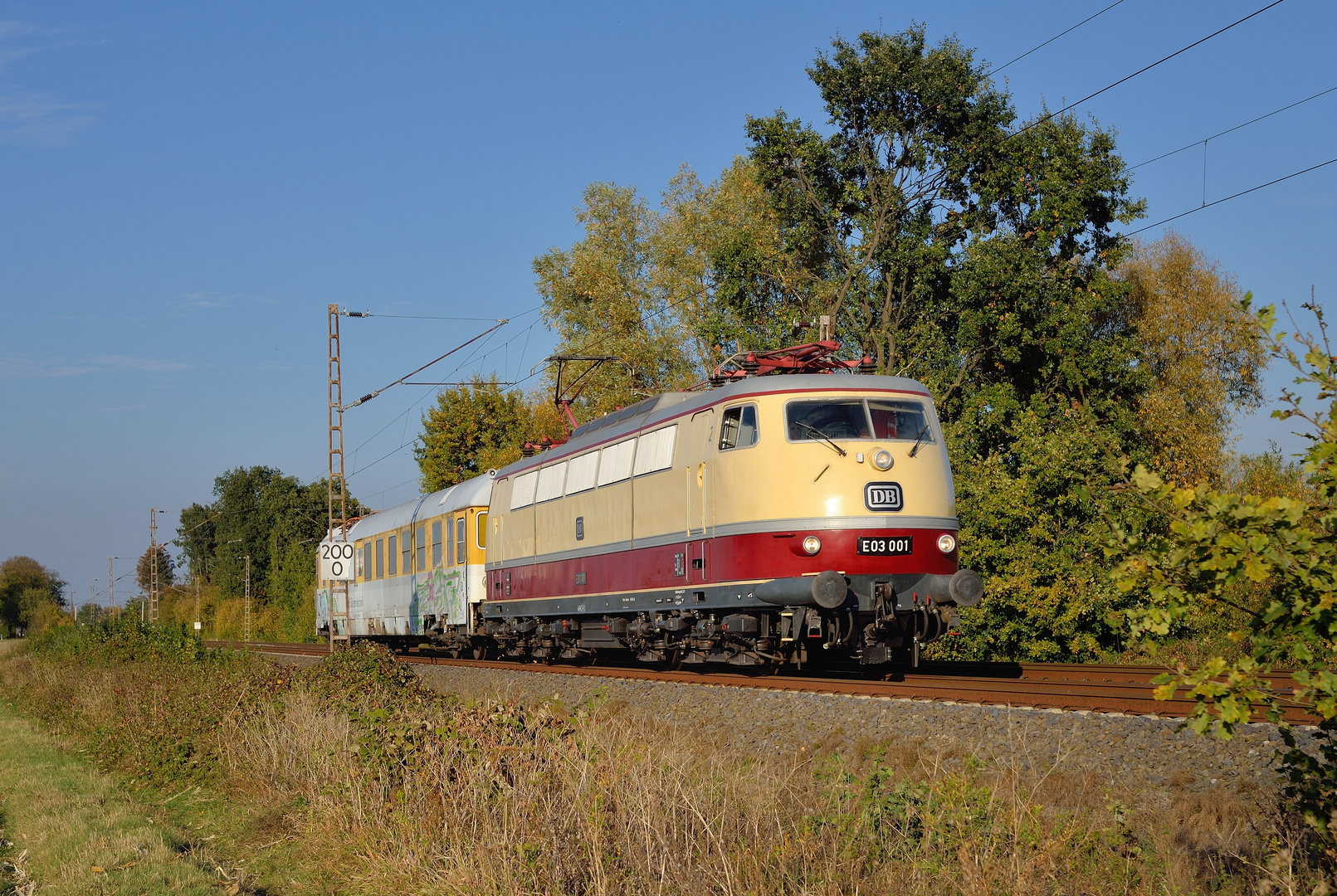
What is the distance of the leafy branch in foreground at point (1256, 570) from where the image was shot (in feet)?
14.8

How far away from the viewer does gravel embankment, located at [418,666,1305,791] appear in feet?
27.8

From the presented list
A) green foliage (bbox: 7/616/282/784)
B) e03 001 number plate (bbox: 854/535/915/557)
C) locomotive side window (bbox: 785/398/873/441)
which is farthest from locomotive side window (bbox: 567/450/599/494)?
e03 001 number plate (bbox: 854/535/915/557)

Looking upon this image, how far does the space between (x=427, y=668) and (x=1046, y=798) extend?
16.1m

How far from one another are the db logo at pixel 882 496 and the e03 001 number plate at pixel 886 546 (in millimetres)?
368

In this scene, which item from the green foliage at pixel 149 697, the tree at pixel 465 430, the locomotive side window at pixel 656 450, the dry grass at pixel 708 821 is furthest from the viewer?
the tree at pixel 465 430

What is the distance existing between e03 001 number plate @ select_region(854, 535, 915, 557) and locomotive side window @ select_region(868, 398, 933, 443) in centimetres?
128

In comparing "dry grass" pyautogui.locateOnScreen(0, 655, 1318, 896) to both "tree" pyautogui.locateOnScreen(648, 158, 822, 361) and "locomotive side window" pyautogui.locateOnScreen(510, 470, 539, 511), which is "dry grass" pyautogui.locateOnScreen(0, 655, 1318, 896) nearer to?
"locomotive side window" pyautogui.locateOnScreen(510, 470, 539, 511)

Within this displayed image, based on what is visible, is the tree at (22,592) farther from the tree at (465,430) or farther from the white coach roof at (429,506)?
the white coach roof at (429,506)

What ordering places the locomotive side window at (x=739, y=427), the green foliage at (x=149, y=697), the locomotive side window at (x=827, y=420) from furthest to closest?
1. the locomotive side window at (x=739, y=427)
2. the locomotive side window at (x=827, y=420)
3. the green foliage at (x=149, y=697)

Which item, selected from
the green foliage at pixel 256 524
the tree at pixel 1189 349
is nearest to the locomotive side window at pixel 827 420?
the tree at pixel 1189 349

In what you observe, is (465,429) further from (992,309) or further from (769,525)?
(769,525)

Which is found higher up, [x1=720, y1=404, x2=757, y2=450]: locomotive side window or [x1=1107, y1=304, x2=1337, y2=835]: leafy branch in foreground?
[x1=720, y1=404, x2=757, y2=450]: locomotive side window

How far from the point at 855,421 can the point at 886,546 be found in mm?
1587

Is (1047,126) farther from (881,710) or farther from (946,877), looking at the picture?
(946,877)
